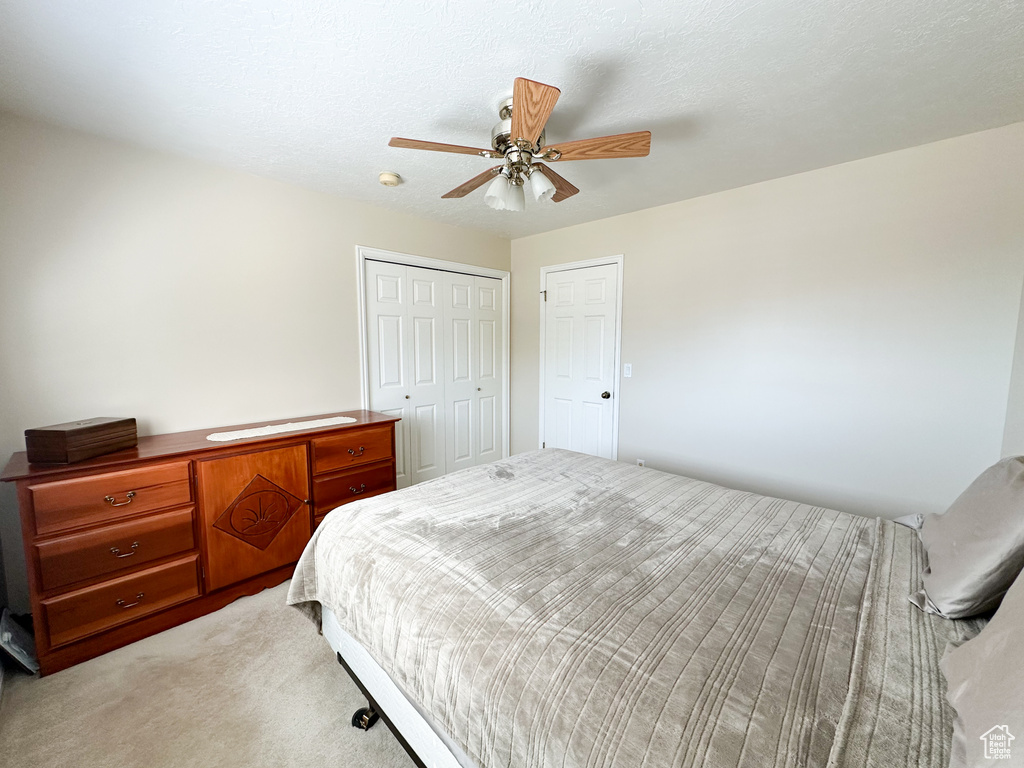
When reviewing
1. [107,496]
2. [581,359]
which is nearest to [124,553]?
[107,496]

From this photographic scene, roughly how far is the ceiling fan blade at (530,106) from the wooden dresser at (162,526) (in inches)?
75.4

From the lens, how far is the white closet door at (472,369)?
3.59 metres

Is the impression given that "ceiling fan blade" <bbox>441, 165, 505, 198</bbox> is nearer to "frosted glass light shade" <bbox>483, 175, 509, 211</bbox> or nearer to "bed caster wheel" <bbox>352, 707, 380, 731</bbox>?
"frosted glass light shade" <bbox>483, 175, 509, 211</bbox>

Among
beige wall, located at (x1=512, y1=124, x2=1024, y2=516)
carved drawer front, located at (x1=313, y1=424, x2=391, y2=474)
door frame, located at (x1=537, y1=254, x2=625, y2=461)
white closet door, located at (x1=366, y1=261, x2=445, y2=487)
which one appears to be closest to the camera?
beige wall, located at (x1=512, y1=124, x2=1024, y2=516)

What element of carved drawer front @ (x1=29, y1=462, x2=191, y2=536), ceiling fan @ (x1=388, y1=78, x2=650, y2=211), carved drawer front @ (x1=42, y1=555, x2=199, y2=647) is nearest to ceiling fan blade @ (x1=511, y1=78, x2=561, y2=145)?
ceiling fan @ (x1=388, y1=78, x2=650, y2=211)

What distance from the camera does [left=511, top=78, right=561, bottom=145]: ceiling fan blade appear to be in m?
1.22

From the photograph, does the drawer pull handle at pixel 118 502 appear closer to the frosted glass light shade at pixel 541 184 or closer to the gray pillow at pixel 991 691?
the frosted glass light shade at pixel 541 184

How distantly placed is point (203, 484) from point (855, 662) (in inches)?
99.0

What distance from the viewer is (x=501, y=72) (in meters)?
1.50

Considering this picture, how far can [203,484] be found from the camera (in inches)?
76.5

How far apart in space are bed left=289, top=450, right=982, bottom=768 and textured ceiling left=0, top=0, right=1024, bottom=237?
5.55ft

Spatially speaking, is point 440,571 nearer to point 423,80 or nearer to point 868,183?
point 423,80

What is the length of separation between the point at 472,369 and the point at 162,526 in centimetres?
245

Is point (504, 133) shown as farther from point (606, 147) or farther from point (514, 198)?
point (606, 147)
